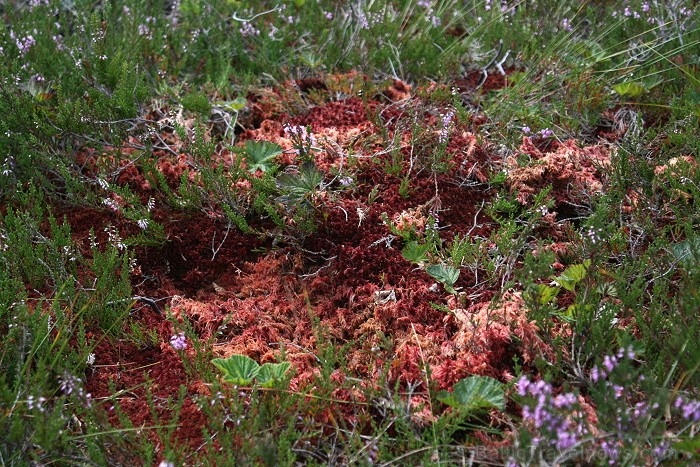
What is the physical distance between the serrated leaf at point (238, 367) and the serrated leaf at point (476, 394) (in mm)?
675

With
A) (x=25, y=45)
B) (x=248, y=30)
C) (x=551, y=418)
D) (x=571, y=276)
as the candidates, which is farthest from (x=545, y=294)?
(x=25, y=45)

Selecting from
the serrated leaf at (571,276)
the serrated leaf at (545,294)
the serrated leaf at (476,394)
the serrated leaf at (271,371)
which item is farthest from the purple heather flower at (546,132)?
the serrated leaf at (271,371)

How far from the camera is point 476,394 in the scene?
235cm

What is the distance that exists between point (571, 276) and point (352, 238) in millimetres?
969

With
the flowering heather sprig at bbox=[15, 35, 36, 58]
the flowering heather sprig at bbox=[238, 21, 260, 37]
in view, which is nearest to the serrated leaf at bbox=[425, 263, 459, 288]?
the flowering heather sprig at bbox=[238, 21, 260, 37]

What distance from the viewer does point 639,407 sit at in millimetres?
2137

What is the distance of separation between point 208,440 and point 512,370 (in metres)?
1.11

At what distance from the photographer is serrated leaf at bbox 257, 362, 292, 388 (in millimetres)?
2466

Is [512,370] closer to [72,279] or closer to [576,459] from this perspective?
[576,459]

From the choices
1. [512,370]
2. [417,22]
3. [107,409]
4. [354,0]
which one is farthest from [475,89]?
[107,409]

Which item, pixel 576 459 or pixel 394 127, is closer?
pixel 576 459

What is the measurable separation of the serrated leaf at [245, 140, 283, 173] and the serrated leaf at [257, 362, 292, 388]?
4.02ft

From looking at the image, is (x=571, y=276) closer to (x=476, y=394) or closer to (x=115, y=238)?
(x=476, y=394)

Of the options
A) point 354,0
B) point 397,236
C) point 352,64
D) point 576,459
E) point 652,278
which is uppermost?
point 354,0
